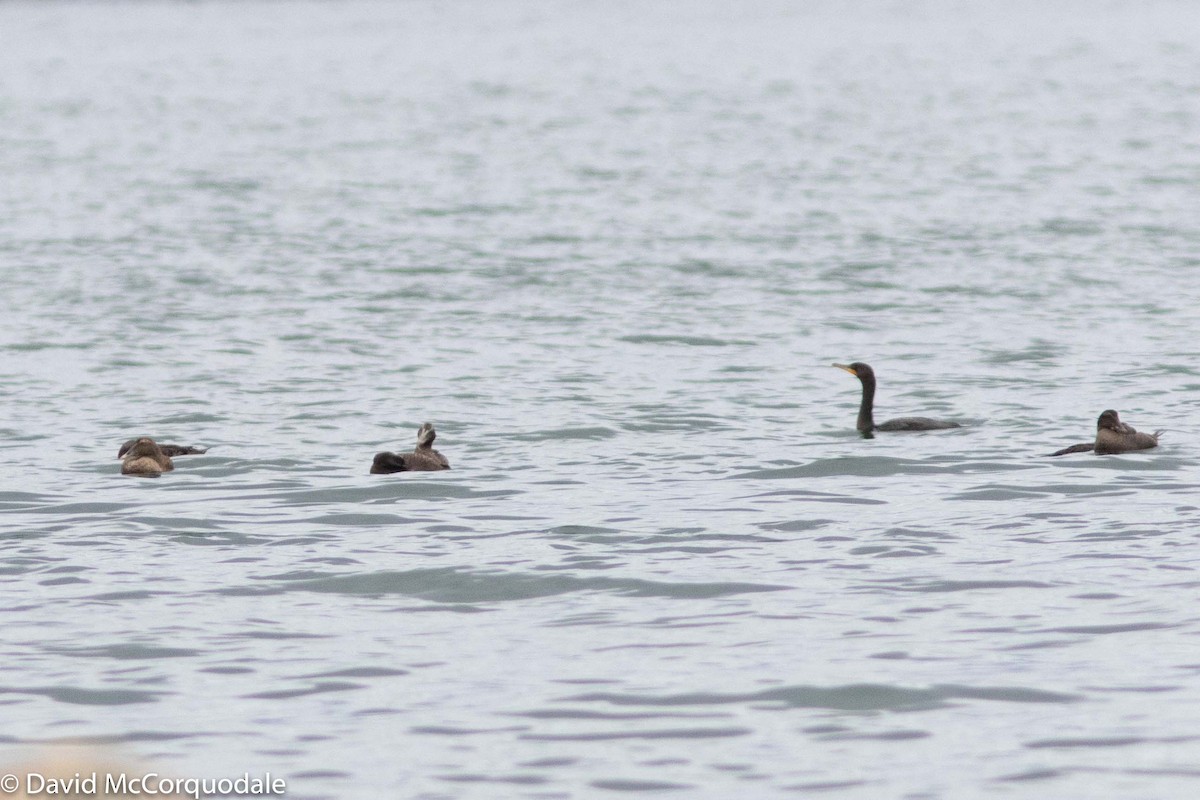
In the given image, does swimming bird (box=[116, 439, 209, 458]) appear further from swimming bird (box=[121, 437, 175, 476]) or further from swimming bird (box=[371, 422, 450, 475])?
swimming bird (box=[371, 422, 450, 475])

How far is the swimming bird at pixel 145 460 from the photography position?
50.2 ft

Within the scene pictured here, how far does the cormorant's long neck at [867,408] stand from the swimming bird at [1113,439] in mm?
1935

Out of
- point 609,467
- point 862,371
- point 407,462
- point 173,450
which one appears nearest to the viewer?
point 407,462

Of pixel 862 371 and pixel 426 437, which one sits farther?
pixel 862 371

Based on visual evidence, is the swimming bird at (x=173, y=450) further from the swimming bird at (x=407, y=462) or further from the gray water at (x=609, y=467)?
the swimming bird at (x=407, y=462)

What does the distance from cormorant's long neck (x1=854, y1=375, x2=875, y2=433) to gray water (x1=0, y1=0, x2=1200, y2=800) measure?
29 cm

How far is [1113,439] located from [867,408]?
2.47m

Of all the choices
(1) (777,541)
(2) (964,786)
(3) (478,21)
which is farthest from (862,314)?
(3) (478,21)

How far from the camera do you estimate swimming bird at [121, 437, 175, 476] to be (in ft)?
50.2

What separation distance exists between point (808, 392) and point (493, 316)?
222 inches

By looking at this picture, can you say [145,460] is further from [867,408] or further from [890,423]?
[890,423]

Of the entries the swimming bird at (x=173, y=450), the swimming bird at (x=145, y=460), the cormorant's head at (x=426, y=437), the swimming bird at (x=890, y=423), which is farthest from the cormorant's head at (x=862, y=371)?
the swimming bird at (x=145, y=460)

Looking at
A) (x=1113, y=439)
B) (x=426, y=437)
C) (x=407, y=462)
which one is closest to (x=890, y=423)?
(x=1113, y=439)

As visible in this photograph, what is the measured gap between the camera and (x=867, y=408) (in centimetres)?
1728
